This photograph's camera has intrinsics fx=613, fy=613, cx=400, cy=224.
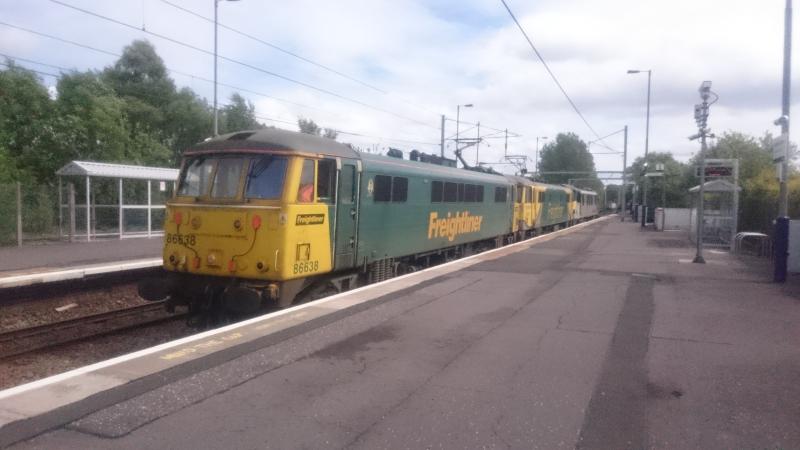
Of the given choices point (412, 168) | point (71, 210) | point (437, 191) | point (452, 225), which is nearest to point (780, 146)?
point (437, 191)

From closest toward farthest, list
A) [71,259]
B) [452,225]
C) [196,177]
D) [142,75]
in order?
[196,177] → [71,259] → [452,225] → [142,75]

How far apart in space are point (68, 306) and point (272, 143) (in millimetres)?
6117

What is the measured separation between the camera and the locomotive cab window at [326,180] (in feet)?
31.7

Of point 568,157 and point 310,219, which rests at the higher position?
point 568,157

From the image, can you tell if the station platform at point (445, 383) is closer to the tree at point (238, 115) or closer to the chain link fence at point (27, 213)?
the chain link fence at point (27, 213)

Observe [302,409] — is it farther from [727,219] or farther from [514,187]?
[727,219]

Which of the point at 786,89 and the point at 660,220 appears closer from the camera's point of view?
the point at 786,89

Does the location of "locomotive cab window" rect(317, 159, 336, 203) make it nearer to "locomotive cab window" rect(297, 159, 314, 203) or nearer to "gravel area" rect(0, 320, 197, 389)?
"locomotive cab window" rect(297, 159, 314, 203)

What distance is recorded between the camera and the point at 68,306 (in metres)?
12.0

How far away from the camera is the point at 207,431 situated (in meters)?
4.52

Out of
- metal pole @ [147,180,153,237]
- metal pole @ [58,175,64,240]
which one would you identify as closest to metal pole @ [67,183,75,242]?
metal pole @ [58,175,64,240]

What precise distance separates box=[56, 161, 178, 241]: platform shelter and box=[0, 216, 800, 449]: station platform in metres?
12.6

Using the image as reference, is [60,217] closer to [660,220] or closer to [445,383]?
[445,383]

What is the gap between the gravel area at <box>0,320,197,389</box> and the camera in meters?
8.19
